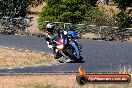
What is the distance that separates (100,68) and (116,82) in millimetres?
6659

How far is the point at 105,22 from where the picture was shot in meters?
43.2

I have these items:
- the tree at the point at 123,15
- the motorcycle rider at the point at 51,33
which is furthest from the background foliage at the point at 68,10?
the motorcycle rider at the point at 51,33

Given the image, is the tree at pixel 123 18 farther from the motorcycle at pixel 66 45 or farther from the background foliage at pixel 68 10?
the motorcycle at pixel 66 45

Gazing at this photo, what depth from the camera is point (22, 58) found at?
90.9 feet

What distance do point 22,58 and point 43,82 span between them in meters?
8.28

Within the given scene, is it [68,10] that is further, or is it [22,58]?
[68,10]

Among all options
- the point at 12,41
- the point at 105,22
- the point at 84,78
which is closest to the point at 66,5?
the point at 105,22

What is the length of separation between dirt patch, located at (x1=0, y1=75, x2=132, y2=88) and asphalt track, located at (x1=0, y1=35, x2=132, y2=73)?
1970 millimetres

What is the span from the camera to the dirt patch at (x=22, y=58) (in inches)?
1040

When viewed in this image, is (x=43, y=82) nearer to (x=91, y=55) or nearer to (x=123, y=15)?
(x=91, y=55)

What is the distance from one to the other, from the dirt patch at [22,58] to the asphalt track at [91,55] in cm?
157

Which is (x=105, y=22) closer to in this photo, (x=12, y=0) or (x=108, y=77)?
(x=12, y=0)

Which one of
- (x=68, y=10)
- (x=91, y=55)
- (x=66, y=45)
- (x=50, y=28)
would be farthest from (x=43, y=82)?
(x=68, y=10)

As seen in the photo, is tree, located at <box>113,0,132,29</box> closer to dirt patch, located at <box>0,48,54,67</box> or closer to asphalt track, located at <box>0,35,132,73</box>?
asphalt track, located at <box>0,35,132,73</box>
